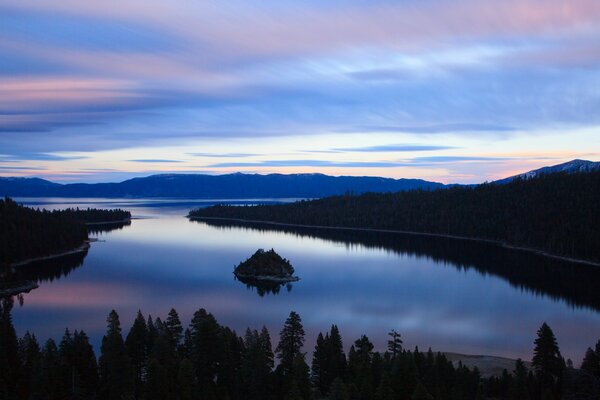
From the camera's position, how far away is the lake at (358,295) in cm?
6762

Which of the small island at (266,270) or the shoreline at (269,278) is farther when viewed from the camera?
the small island at (266,270)

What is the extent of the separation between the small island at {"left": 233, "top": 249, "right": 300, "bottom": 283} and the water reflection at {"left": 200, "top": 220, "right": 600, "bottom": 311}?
38.6 meters

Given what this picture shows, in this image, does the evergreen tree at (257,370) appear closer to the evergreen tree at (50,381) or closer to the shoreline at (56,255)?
the evergreen tree at (50,381)

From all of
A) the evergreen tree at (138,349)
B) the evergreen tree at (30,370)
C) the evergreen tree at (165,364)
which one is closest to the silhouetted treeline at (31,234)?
the evergreen tree at (30,370)

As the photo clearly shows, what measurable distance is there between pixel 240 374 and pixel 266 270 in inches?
2687

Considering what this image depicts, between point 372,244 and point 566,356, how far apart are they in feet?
403

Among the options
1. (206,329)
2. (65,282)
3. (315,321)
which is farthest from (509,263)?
(206,329)

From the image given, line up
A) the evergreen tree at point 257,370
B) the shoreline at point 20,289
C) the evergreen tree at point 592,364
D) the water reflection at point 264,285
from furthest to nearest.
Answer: the water reflection at point 264,285
the shoreline at point 20,289
the evergreen tree at point 592,364
the evergreen tree at point 257,370

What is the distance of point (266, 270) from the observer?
373 feet

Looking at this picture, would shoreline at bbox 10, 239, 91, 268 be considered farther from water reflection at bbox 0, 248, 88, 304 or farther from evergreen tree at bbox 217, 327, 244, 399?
evergreen tree at bbox 217, 327, 244, 399

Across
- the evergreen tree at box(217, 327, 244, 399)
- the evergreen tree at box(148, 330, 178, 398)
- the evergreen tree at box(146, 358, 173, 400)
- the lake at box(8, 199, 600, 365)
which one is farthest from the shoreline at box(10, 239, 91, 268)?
the evergreen tree at box(146, 358, 173, 400)

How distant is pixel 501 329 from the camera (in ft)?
229

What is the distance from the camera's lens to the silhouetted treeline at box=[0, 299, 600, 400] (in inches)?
1567

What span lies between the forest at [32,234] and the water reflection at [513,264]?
81306 mm
